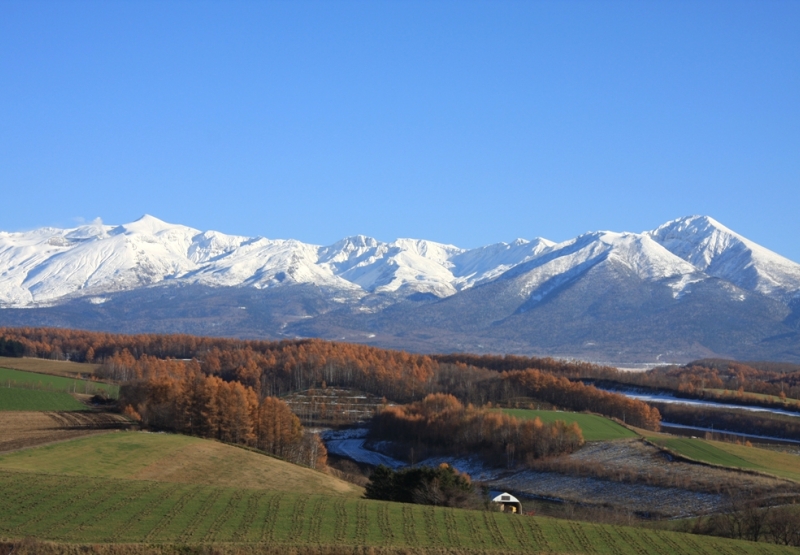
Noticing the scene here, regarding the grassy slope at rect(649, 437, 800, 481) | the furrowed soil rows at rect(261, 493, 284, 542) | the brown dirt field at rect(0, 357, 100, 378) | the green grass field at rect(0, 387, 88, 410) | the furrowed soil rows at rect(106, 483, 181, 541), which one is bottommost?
the grassy slope at rect(649, 437, 800, 481)

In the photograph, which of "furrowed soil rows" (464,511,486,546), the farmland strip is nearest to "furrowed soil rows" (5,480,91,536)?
"furrowed soil rows" (464,511,486,546)

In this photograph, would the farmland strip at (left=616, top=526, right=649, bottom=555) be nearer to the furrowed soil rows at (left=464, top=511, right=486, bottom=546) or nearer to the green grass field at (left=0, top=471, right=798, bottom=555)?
the green grass field at (left=0, top=471, right=798, bottom=555)

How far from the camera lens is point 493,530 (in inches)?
2133

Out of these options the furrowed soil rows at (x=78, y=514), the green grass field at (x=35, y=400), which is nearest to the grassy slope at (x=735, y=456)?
the furrowed soil rows at (x=78, y=514)

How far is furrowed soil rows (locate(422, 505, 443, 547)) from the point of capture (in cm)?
5094

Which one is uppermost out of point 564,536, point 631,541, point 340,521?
point 340,521

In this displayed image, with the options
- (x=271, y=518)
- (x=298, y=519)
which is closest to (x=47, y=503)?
(x=271, y=518)

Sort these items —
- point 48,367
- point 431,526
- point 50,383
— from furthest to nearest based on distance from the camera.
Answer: point 48,367 < point 50,383 < point 431,526

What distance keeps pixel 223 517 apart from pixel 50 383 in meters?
103

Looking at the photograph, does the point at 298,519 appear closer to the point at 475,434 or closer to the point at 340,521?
the point at 340,521

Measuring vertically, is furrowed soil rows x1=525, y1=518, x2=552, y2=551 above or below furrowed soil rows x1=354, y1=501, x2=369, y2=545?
below

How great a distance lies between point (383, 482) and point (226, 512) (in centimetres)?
1926

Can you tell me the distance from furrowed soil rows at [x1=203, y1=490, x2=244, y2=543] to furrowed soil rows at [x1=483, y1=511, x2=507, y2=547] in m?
14.0

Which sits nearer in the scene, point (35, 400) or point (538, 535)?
point (538, 535)
